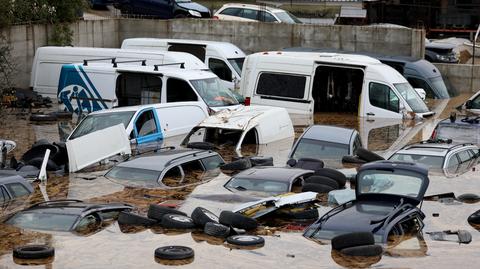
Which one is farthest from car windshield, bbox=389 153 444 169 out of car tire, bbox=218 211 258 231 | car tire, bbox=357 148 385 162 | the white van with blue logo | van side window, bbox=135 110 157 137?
the white van with blue logo

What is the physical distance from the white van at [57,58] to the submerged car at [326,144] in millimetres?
7955

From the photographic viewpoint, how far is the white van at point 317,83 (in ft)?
88.0

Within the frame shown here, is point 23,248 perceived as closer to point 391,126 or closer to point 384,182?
point 384,182

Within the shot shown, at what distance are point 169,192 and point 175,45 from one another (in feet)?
49.6

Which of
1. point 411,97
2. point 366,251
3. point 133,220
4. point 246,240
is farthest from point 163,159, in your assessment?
point 411,97

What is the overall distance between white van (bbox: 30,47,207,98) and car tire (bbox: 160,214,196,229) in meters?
13.6

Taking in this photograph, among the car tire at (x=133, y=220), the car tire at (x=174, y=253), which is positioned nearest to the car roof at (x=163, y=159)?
the car tire at (x=133, y=220)

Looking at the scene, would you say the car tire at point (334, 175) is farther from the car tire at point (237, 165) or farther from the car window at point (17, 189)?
the car window at point (17, 189)

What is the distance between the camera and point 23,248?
13.4 m

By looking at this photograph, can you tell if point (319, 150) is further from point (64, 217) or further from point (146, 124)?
point (64, 217)

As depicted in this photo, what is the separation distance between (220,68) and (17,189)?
15.1 meters

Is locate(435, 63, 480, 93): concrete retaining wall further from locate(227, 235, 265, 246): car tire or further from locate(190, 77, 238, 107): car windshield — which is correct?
locate(227, 235, 265, 246): car tire

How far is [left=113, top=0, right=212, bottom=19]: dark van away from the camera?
38750 mm

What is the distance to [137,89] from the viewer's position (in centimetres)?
2645
